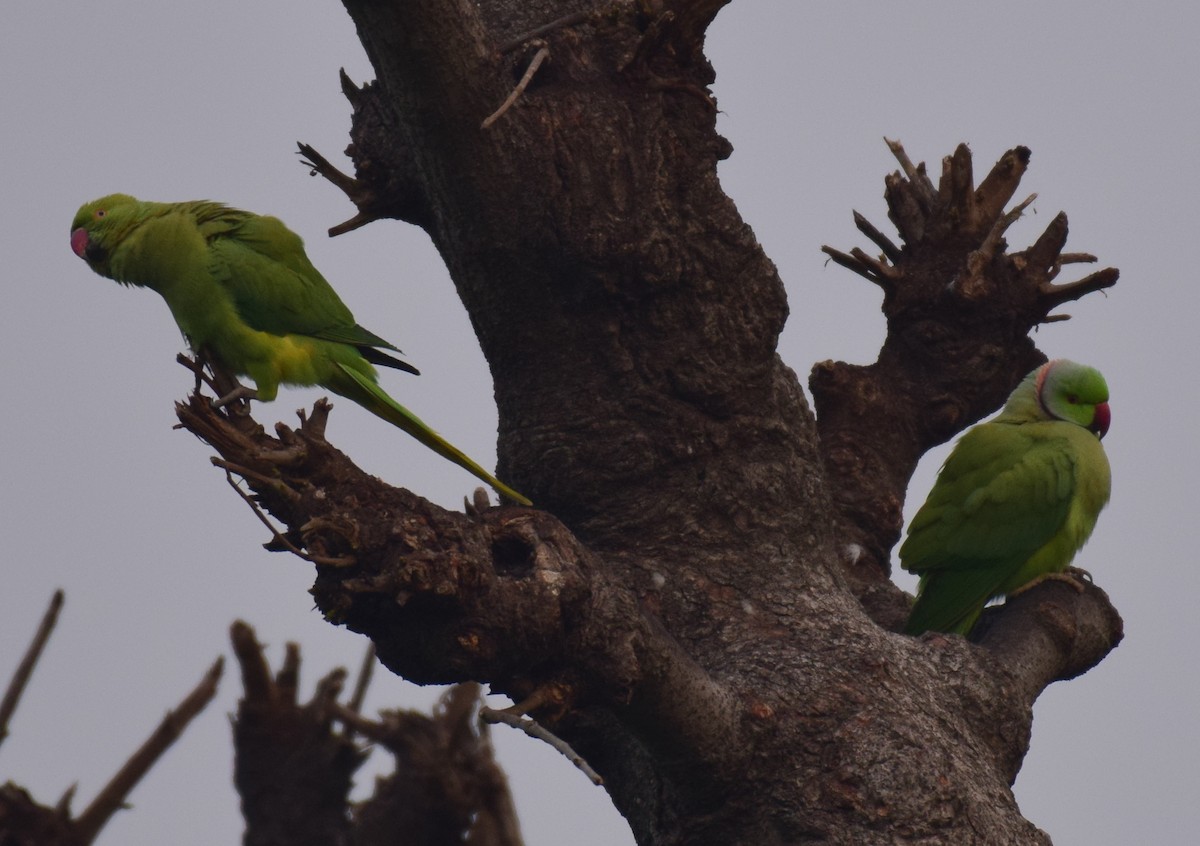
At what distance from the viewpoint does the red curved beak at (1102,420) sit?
6125 mm

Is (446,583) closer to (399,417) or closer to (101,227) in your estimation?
(399,417)

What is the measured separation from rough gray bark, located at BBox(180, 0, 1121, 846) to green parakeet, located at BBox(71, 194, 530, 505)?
1.59ft

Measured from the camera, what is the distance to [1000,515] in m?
5.27

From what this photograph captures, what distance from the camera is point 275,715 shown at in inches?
51.8

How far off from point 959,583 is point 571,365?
223 centimetres

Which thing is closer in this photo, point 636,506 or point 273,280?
point 636,506

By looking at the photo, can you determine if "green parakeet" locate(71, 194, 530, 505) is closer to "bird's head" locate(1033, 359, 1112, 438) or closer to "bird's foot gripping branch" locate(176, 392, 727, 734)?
"bird's foot gripping branch" locate(176, 392, 727, 734)

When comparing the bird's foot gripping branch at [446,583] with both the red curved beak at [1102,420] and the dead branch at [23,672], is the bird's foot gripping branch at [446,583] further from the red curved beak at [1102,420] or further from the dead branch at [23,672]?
the red curved beak at [1102,420]

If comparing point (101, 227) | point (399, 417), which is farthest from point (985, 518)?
point (101, 227)

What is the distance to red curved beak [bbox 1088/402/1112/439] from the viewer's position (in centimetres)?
612

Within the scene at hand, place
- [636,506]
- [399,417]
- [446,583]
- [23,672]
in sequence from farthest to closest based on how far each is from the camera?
1. [399,417]
2. [636,506]
3. [446,583]
4. [23,672]

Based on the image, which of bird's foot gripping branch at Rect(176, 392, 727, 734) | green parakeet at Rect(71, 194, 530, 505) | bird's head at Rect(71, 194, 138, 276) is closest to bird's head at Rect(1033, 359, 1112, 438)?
green parakeet at Rect(71, 194, 530, 505)

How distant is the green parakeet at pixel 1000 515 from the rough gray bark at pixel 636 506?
830 millimetres

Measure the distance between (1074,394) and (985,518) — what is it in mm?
1131
